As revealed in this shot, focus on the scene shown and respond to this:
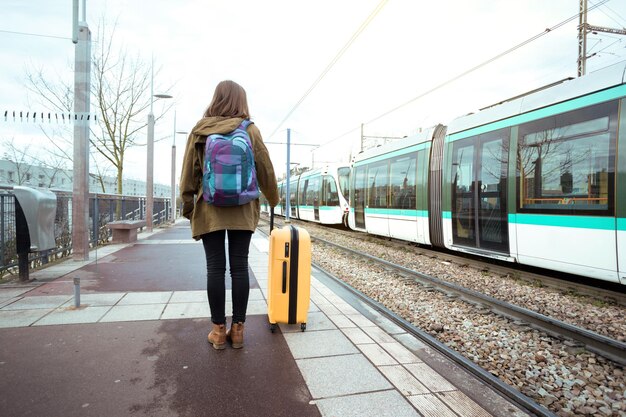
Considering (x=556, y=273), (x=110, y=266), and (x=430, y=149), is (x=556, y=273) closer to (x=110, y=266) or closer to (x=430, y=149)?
(x=430, y=149)

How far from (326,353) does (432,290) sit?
3071 millimetres

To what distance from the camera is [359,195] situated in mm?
12688

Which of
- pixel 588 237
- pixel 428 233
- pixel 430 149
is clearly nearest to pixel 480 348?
pixel 588 237

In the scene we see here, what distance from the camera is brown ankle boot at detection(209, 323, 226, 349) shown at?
2.73 m

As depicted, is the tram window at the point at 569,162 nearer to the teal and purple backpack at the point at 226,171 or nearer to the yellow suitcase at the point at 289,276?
the yellow suitcase at the point at 289,276

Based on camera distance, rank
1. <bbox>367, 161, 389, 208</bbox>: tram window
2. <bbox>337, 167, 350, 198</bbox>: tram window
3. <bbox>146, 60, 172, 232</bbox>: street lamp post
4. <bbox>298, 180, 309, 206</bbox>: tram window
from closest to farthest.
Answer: <bbox>367, 161, 389, 208</bbox>: tram window, <bbox>146, 60, 172, 232</bbox>: street lamp post, <bbox>337, 167, 350, 198</bbox>: tram window, <bbox>298, 180, 309, 206</bbox>: tram window

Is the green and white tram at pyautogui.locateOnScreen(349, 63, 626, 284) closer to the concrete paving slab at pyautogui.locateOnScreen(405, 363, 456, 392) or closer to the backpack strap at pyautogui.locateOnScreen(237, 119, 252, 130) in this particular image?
the concrete paving slab at pyautogui.locateOnScreen(405, 363, 456, 392)

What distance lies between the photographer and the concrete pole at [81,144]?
665 centimetres

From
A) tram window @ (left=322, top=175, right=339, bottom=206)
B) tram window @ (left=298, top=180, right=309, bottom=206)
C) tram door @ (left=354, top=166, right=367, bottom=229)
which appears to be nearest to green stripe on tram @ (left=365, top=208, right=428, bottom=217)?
tram door @ (left=354, top=166, right=367, bottom=229)

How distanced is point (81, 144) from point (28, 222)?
2.68 m

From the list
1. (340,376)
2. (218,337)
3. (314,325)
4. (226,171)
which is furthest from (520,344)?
(226,171)

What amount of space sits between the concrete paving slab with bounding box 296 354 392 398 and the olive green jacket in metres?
1.09

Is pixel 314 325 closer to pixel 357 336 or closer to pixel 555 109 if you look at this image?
pixel 357 336

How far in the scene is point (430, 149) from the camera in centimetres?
870
